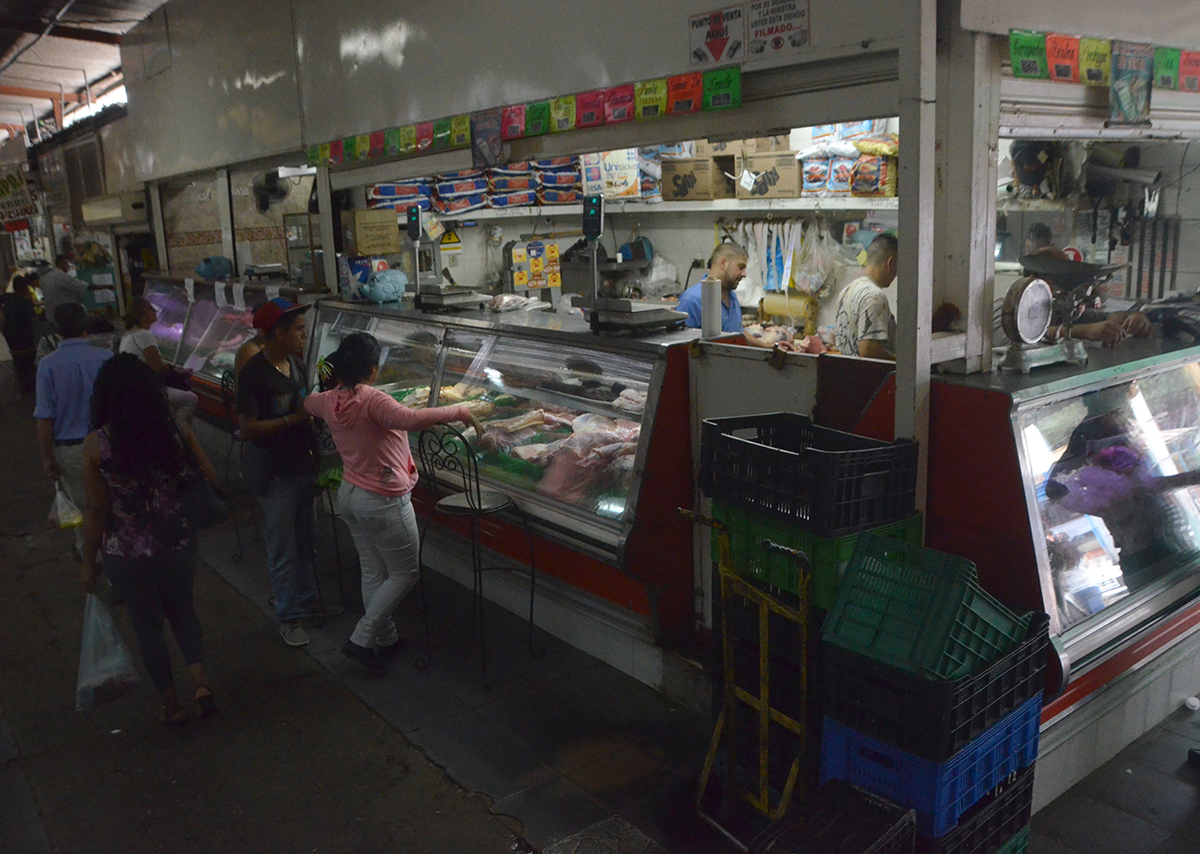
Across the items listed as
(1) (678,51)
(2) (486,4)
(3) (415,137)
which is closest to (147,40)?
(3) (415,137)

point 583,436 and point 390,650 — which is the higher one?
point 583,436

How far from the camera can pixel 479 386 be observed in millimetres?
5734

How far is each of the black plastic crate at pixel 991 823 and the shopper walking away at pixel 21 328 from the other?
14.7 m

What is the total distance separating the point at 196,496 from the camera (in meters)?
4.27

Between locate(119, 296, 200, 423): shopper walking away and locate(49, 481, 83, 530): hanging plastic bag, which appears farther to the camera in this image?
locate(119, 296, 200, 423): shopper walking away

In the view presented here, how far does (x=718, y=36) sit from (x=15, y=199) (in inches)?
564

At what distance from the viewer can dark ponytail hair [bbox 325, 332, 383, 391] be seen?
4332mm

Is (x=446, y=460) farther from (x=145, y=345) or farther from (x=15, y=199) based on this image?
(x=15, y=199)

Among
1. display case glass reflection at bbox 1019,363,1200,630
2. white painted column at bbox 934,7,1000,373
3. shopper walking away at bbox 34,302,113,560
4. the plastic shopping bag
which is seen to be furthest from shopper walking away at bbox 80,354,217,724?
display case glass reflection at bbox 1019,363,1200,630

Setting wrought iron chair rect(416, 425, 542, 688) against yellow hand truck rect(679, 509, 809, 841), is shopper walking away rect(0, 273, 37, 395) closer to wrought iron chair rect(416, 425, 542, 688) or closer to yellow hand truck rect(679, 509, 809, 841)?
wrought iron chair rect(416, 425, 542, 688)

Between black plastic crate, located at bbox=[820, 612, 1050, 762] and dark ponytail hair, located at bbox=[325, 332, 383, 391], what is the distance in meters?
2.63

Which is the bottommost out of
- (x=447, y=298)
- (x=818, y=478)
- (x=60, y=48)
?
(x=818, y=478)

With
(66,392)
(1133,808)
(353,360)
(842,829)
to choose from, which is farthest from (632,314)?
(66,392)

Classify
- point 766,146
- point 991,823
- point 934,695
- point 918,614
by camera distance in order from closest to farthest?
point 934,695, point 918,614, point 991,823, point 766,146
